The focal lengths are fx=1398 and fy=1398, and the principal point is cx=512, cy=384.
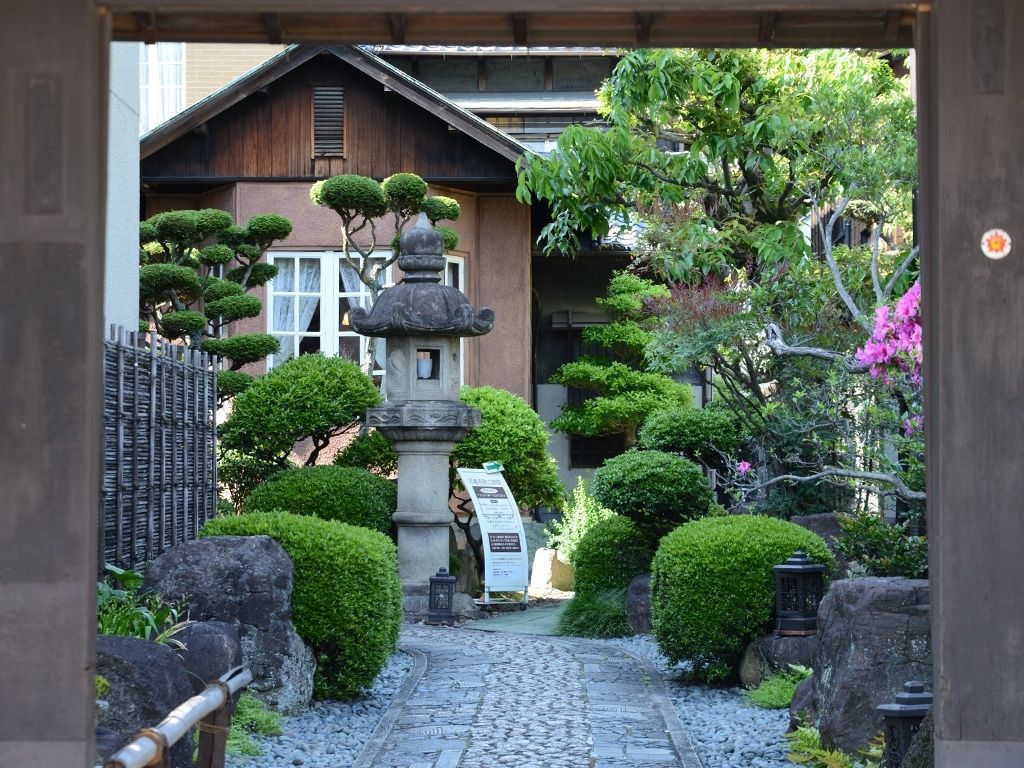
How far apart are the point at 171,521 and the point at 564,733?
162 inches

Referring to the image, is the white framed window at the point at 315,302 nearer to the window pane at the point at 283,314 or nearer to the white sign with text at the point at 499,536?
the window pane at the point at 283,314

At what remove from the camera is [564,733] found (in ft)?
28.1

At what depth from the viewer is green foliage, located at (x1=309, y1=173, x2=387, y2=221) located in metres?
16.9

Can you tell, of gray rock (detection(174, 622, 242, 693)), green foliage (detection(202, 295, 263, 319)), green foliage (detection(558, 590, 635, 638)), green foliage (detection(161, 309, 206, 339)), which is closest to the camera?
gray rock (detection(174, 622, 242, 693))

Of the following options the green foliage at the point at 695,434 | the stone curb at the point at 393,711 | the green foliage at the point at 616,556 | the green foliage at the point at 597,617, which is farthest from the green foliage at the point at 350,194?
the stone curb at the point at 393,711

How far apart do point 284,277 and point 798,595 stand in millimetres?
11931

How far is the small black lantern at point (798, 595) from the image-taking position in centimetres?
987

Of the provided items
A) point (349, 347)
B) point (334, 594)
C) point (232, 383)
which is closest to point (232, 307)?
point (232, 383)

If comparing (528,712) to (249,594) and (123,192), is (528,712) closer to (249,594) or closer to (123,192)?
(249,594)

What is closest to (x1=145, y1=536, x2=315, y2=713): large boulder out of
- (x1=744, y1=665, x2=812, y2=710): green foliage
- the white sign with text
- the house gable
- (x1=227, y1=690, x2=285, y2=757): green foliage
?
(x1=227, y1=690, x2=285, y2=757): green foliage

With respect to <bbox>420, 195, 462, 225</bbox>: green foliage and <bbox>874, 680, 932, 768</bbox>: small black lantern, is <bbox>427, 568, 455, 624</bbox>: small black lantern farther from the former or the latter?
<bbox>874, 680, 932, 768</bbox>: small black lantern

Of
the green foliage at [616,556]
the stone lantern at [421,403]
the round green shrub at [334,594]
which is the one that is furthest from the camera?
the stone lantern at [421,403]
